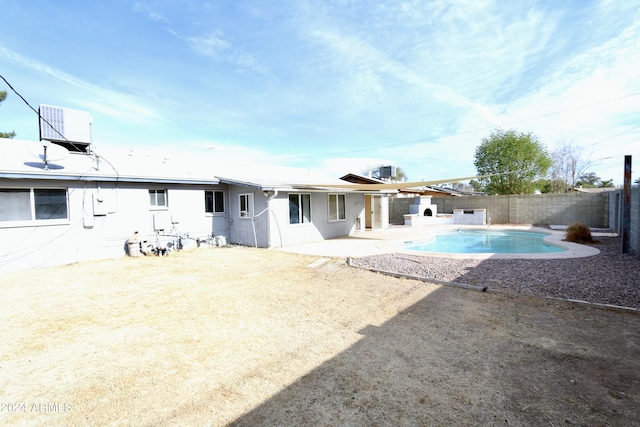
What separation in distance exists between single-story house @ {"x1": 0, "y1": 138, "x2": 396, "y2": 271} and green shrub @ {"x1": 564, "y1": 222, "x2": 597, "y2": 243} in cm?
942

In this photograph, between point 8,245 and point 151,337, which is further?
point 8,245

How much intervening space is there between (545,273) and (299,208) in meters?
9.11

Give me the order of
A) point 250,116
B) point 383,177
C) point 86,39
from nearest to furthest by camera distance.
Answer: point 86,39 < point 250,116 < point 383,177

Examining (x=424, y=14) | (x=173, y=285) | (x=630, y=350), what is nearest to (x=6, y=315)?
(x=173, y=285)

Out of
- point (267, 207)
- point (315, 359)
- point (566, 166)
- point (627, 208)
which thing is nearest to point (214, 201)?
point (267, 207)

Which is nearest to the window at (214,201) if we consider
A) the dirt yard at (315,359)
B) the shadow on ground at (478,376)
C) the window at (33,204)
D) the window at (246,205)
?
the window at (246,205)

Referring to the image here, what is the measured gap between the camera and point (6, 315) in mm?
5332

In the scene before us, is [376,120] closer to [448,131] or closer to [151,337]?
[448,131]

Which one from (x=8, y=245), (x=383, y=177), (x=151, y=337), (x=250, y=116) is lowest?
(x=151, y=337)

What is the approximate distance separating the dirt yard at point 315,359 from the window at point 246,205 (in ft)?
22.1

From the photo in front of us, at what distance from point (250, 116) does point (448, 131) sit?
16.2m

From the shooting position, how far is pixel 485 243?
14203 millimetres

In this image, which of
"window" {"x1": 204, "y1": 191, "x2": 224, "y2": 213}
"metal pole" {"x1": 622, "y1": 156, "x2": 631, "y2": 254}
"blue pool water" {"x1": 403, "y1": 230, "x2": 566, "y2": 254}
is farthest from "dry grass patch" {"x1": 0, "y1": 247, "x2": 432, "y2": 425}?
"metal pole" {"x1": 622, "y1": 156, "x2": 631, "y2": 254}

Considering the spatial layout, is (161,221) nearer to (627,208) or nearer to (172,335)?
(172,335)
